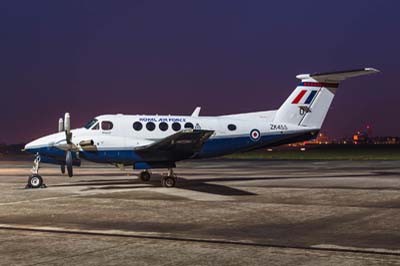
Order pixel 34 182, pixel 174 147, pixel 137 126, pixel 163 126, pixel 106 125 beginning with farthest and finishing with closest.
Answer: pixel 163 126 < pixel 137 126 < pixel 106 125 < pixel 34 182 < pixel 174 147

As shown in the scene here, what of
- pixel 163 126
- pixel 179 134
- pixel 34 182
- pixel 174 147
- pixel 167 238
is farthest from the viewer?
pixel 163 126

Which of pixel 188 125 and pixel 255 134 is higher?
pixel 188 125

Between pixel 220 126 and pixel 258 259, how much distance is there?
54.1ft

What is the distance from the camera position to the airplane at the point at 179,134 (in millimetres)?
22703

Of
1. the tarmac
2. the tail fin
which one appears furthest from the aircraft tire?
the tail fin

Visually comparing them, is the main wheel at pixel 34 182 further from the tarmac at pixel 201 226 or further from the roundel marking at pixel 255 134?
the roundel marking at pixel 255 134

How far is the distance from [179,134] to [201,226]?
9288 mm

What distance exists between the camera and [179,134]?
21656 mm

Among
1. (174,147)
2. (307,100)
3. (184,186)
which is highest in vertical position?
(307,100)

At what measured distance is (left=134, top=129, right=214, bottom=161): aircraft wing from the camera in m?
22.1

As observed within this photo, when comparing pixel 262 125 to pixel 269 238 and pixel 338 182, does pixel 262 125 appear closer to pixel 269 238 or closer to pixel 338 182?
pixel 338 182

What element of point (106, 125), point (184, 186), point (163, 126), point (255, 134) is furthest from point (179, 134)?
point (255, 134)

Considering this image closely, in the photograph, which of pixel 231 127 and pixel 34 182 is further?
pixel 231 127

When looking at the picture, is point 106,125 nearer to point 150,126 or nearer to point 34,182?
point 150,126
